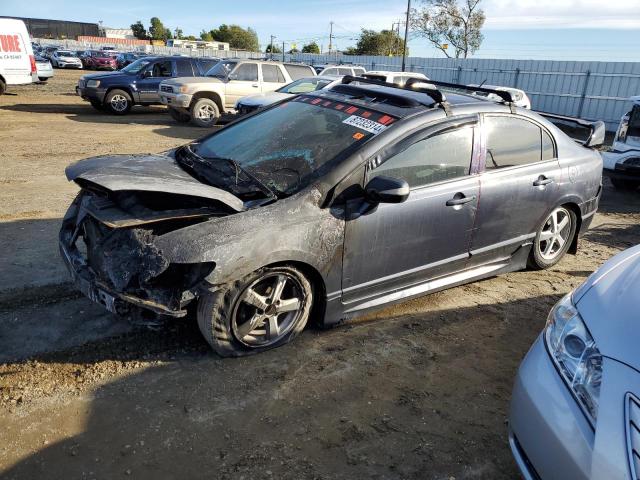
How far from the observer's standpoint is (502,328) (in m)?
3.89

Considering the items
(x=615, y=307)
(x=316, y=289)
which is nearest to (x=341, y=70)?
(x=316, y=289)

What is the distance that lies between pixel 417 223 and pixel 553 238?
1.94 metres

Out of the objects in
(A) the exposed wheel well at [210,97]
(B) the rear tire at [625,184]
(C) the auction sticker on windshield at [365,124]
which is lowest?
(B) the rear tire at [625,184]

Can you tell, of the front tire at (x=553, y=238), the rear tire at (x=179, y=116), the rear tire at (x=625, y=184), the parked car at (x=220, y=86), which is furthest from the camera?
the rear tire at (x=179, y=116)

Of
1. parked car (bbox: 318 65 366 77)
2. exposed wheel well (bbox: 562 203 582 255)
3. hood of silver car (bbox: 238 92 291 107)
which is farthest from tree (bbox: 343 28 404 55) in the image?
exposed wheel well (bbox: 562 203 582 255)

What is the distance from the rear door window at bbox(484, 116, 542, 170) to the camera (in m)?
3.93

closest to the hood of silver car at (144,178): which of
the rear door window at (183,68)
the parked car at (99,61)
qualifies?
the rear door window at (183,68)

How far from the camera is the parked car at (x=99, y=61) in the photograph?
37375 millimetres

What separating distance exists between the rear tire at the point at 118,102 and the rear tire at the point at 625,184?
43.0ft

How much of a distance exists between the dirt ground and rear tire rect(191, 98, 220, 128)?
9.99m

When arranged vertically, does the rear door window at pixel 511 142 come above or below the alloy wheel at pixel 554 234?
above

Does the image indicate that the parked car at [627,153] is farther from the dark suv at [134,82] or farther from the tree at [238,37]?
the tree at [238,37]

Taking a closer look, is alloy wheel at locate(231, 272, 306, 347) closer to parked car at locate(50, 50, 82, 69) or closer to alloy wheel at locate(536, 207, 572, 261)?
alloy wheel at locate(536, 207, 572, 261)

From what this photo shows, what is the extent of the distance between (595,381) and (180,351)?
7.95 ft
